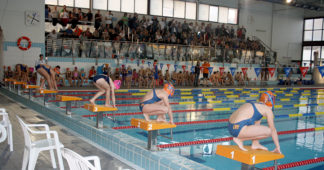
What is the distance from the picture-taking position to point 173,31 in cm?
1780

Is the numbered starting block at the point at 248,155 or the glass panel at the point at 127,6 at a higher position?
the glass panel at the point at 127,6

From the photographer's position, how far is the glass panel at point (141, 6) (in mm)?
18328

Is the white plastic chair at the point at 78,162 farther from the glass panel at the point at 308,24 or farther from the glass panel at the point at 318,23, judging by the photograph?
the glass panel at the point at 308,24

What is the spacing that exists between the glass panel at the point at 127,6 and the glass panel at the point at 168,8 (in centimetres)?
235

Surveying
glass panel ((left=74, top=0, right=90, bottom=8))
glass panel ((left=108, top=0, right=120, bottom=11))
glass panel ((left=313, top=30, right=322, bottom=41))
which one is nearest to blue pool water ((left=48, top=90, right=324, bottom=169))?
glass panel ((left=74, top=0, right=90, bottom=8))

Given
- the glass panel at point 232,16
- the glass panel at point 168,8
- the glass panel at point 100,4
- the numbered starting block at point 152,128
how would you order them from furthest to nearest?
the glass panel at point 232,16, the glass panel at point 168,8, the glass panel at point 100,4, the numbered starting block at point 152,128

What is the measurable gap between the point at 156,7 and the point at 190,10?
272 centimetres

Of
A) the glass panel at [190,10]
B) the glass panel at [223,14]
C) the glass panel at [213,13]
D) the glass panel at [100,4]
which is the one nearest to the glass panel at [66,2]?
the glass panel at [100,4]

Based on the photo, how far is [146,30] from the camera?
1667cm

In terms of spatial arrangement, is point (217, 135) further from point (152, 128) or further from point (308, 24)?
point (308, 24)

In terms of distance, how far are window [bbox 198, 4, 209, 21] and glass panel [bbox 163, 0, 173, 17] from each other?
229cm

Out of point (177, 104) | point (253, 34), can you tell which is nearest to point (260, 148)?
point (177, 104)

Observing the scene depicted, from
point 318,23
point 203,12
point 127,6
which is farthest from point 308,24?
point 127,6

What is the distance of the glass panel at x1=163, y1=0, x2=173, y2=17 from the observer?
765 inches
